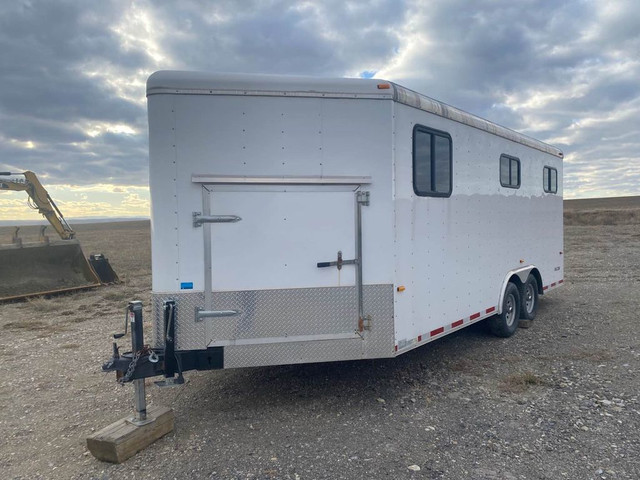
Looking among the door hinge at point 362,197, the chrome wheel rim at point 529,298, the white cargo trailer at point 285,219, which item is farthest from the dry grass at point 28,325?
the chrome wheel rim at point 529,298

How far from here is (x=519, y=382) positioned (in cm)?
516

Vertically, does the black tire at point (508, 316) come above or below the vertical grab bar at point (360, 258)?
below

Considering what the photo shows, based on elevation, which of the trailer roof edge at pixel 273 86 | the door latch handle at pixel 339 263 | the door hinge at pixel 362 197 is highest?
the trailer roof edge at pixel 273 86

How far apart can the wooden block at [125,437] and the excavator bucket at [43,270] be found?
8.87 meters

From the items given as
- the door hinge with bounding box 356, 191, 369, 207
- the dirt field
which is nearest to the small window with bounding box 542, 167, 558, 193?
the dirt field

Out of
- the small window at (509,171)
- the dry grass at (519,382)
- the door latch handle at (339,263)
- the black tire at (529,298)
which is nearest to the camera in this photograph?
the door latch handle at (339,263)

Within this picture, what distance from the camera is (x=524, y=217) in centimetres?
729

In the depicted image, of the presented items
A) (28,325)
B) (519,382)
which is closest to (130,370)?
(519,382)

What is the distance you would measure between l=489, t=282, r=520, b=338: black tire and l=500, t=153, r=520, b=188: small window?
58.8 inches

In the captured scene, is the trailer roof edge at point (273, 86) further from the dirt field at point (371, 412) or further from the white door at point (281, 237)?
the dirt field at point (371, 412)

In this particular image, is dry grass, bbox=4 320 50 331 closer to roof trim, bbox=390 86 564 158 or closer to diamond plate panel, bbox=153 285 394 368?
diamond plate panel, bbox=153 285 394 368

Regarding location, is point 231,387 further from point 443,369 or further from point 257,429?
point 443,369

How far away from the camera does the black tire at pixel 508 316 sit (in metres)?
6.82

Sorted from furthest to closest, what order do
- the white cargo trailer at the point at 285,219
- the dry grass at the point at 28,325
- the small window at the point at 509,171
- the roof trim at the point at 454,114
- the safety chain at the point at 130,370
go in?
1. the dry grass at the point at 28,325
2. the small window at the point at 509,171
3. the roof trim at the point at 454,114
4. the white cargo trailer at the point at 285,219
5. the safety chain at the point at 130,370
